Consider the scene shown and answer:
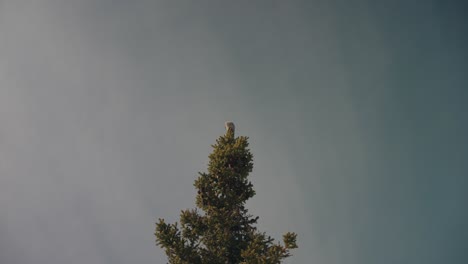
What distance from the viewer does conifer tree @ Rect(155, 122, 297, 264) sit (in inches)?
532

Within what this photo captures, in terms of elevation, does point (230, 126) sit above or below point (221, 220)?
above

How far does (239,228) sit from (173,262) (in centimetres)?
374

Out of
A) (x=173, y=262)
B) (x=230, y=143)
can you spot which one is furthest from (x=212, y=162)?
(x=173, y=262)

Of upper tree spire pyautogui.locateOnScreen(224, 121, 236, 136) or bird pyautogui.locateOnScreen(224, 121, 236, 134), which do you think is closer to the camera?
upper tree spire pyautogui.locateOnScreen(224, 121, 236, 136)

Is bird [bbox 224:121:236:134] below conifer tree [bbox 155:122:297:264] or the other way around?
the other way around

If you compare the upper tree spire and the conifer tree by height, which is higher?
the upper tree spire

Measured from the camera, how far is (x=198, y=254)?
1381 cm

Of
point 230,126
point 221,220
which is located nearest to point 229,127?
point 230,126

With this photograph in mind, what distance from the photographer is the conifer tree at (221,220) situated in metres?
13.5

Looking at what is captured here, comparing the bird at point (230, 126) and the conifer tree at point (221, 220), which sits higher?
the bird at point (230, 126)

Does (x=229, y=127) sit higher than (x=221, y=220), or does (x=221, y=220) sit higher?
(x=229, y=127)

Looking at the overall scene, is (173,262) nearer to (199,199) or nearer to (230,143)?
(199,199)

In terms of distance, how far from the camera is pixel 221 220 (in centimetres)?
1442

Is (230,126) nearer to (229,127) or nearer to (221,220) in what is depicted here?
(229,127)
